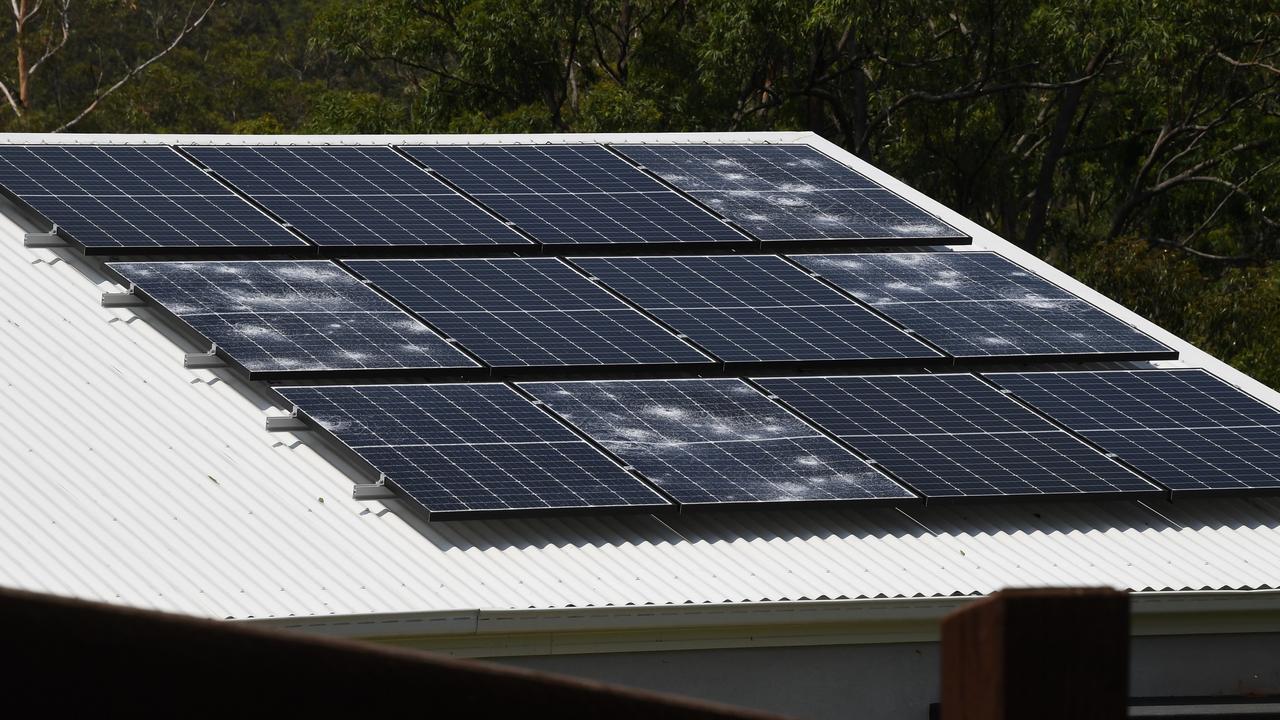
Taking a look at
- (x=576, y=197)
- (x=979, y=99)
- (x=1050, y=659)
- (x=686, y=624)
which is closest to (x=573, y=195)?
(x=576, y=197)

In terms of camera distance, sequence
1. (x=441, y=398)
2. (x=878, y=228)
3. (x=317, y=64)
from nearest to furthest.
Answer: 1. (x=441, y=398)
2. (x=878, y=228)
3. (x=317, y=64)

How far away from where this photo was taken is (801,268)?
1961 centimetres

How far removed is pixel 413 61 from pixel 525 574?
31750mm

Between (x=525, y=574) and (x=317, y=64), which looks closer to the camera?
(x=525, y=574)

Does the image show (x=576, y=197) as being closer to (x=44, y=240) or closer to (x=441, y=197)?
(x=441, y=197)

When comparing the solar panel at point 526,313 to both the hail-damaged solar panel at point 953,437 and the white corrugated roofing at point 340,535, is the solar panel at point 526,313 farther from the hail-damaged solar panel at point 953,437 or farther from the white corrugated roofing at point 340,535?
the white corrugated roofing at point 340,535

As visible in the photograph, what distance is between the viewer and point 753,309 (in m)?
18.1

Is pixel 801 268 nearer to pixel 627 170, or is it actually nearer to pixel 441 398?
pixel 627 170

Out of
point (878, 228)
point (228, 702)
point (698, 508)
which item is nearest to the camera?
point (228, 702)

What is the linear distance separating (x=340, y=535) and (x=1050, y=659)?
1156 centimetres

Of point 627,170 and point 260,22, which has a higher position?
point 627,170

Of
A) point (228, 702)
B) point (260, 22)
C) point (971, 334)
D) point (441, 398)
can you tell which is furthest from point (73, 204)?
point (260, 22)

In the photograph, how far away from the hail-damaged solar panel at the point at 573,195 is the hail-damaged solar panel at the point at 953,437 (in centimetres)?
376

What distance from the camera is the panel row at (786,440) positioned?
14.1 meters
